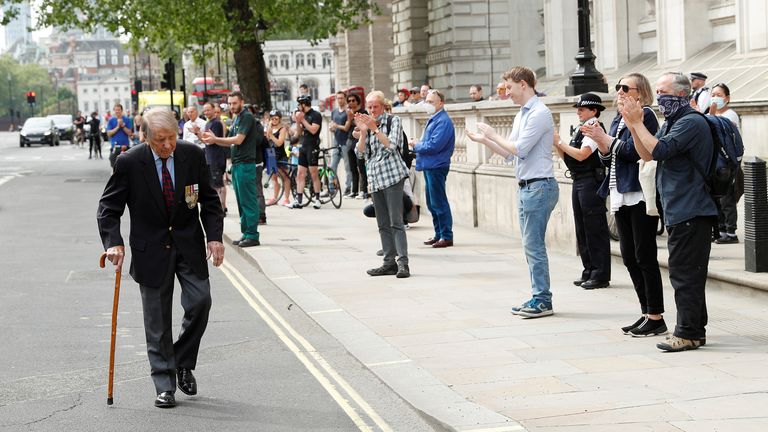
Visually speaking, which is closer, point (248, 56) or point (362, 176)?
point (362, 176)

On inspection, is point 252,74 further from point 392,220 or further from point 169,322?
point 169,322

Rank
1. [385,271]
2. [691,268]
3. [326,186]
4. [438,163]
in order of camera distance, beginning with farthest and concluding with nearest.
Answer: [326,186]
[438,163]
[385,271]
[691,268]

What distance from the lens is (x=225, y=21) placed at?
3281 centimetres

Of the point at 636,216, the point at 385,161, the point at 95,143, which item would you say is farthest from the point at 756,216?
the point at 95,143

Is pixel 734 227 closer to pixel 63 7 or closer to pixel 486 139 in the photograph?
pixel 486 139

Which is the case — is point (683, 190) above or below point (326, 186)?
above

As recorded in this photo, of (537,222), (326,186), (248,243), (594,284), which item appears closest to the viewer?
(537,222)

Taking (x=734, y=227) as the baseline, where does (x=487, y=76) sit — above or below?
above

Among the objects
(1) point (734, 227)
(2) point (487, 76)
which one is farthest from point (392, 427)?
(2) point (487, 76)

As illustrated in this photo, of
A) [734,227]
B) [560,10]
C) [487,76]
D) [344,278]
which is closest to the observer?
[344,278]

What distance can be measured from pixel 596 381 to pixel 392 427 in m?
1.32

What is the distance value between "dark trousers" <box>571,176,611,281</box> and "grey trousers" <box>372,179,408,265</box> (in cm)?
184

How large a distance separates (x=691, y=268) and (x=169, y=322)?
3.25 m

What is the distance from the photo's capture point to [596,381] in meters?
7.24
